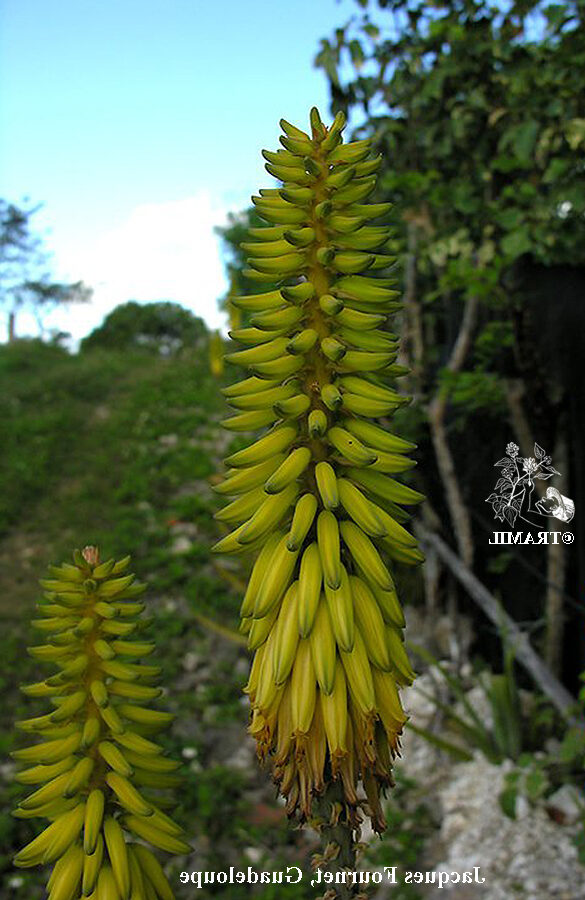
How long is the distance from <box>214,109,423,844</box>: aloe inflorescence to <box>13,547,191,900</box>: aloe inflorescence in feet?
0.56

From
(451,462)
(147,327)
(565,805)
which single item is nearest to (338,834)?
(565,805)

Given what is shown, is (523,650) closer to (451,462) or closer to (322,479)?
(451,462)

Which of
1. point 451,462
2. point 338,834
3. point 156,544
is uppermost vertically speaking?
point 451,462

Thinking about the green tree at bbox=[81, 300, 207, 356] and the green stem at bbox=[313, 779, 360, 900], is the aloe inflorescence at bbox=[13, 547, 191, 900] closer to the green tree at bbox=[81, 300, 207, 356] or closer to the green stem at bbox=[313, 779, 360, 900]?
the green stem at bbox=[313, 779, 360, 900]

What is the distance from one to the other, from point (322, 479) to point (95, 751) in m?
0.49

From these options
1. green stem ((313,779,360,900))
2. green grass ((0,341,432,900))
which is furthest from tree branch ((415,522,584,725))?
green stem ((313,779,360,900))

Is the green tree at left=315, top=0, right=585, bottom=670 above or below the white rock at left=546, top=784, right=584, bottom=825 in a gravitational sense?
above

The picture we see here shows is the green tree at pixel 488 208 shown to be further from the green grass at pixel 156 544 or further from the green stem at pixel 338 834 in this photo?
the green stem at pixel 338 834

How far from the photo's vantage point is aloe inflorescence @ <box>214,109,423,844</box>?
3.22 feet

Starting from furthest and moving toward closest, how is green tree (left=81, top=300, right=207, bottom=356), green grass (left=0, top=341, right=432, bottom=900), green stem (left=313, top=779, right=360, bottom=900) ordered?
green tree (left=81, top=300, right=207, bottom=356) → green grass (left=0, top=341, right=432, bottom=900) → green stem (left=313, top=779, right=360, bottom=900)

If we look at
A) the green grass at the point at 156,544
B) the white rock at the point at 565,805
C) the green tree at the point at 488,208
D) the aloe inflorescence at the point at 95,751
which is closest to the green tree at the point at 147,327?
the green grass at the point at 156,544

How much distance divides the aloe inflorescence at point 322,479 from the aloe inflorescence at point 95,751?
0.17 metres

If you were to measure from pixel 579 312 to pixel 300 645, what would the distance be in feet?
12.9

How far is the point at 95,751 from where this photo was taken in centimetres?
107
